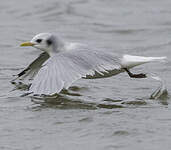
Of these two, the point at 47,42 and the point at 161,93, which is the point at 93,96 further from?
the point at 47,42

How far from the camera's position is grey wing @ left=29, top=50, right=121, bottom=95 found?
6.67 meters

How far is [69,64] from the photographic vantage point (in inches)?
280

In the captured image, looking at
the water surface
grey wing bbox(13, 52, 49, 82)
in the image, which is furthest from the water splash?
grey wing bbox(13, 52, 49, 82)

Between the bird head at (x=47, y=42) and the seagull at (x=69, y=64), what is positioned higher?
the bird head at (x=47, y=42)

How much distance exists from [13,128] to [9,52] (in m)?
4.70

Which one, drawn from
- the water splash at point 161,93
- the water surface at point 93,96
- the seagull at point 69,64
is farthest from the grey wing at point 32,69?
the water splash at point 161,93

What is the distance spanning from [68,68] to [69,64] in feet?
0.34

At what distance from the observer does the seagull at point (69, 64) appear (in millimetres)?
6730

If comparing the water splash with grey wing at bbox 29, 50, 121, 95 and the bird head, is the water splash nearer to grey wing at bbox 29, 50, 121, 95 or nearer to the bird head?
grey wing at bbox 29, 50, 121, 95

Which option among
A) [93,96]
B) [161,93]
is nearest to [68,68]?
[93,96]

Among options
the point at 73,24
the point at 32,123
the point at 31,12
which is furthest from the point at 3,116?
the point at 31,12

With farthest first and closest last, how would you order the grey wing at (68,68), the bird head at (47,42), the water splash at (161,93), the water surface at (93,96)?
the bird head at (47,42) < the water splash at (161,93) < the grey wing at (68,68) < the water surface at (93,96)

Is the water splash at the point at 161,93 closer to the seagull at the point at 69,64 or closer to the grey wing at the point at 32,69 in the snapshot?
the seagull at the point at 69,64

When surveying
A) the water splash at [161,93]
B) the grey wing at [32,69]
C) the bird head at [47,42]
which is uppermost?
the bird head at [47,42]
